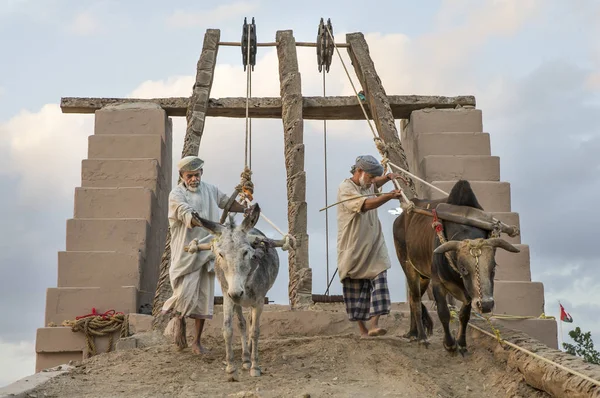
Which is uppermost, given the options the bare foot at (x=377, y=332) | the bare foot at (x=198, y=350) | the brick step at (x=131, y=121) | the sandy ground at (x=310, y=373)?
the brick step at (x=131, y=121)

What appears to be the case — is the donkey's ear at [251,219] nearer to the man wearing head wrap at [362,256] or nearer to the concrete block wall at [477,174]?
the man wearing head wrap at [362,256]

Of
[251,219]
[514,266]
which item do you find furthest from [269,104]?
[251,219]

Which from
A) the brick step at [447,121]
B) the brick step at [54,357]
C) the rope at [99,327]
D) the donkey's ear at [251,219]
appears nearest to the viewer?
the donkey's ear at [251,219]

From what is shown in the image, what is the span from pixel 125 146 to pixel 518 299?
5.50 meters

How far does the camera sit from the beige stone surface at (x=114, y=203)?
955 centimetres

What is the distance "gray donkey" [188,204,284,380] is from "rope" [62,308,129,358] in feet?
9.18

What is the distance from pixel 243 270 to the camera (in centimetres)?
565

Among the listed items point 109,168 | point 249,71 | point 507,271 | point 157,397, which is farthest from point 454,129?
point 157,397

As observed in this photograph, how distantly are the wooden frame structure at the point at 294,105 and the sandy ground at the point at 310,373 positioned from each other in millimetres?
2723

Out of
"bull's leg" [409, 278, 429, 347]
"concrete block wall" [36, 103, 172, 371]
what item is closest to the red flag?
"bull's leg" [409, 278, 429, 347]

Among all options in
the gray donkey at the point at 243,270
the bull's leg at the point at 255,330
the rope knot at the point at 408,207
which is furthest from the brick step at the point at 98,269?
the rope knot at the point at 408,207

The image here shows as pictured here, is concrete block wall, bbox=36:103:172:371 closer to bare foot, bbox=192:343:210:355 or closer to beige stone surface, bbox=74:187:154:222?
beige stone surface, bbox=74:187:154:222

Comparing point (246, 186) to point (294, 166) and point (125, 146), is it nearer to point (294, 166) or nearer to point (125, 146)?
point (294, 166)

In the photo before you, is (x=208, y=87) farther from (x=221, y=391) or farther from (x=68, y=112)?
(x=221, y=391)
